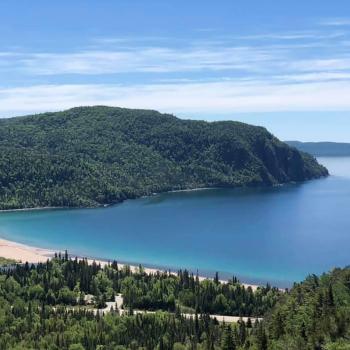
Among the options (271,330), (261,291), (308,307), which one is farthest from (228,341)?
(261,291)

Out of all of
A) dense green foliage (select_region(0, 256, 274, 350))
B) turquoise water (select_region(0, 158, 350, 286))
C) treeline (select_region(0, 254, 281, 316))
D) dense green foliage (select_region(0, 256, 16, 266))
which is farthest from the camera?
turquoise water (select_region(0, 158, 350, 286))

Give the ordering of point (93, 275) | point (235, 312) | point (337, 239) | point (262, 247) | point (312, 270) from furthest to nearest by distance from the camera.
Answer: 1. point (337, 239)
2. point (262, 247)
3. point (312, 270)
4. point (93, 275)
5. point (235, 312)

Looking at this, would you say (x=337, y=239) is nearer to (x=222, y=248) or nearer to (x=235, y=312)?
(x=222, y=248)

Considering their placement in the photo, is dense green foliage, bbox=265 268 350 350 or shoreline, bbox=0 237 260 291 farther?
shoreline, bbox=0 237 260 291

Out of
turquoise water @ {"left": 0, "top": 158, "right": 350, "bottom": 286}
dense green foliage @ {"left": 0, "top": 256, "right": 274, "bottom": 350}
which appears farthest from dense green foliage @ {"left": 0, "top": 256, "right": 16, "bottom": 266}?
turquoise water @ {"left": 0, "top": 158, "right": 350, "bottom": 286}

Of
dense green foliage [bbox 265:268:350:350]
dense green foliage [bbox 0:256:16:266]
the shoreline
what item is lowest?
the shoreline

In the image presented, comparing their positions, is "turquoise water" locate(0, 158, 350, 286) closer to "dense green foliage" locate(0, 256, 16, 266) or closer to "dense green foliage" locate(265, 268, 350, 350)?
"dense green foliage" locate(0, 256, 16, 266)

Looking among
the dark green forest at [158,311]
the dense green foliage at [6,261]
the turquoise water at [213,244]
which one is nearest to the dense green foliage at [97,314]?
the dark green forest at [158,311]
